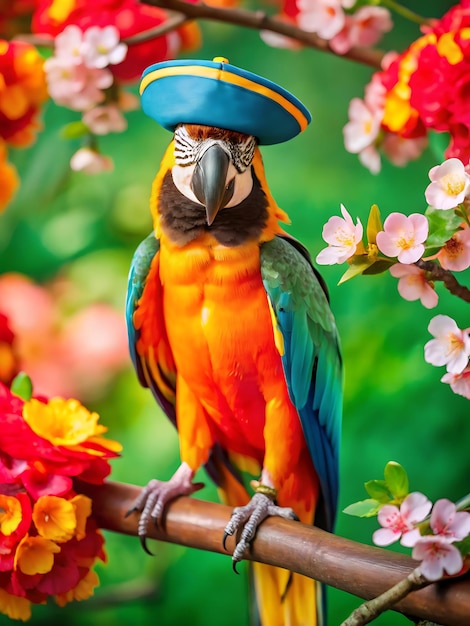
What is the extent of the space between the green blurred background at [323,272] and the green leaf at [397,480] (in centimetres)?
40

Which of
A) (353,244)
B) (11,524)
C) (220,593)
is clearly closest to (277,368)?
(353,244)

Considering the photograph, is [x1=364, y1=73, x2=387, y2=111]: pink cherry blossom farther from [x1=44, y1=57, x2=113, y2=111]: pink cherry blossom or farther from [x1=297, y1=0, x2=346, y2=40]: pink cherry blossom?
[x1=44, y1=57, x2=113, y2=111]: pink cherry blossom

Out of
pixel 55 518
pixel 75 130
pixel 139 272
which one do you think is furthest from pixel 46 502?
pixel 75 130

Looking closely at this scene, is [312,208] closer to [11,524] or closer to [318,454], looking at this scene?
[318,454]

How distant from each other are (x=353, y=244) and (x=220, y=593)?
2.09 ft

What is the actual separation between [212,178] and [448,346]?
0.90 feet

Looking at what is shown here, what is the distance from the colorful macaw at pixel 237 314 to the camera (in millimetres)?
750

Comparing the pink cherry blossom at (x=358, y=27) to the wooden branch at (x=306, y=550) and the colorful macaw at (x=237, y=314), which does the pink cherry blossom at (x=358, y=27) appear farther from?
the wooden branch at (x=306, y=550)

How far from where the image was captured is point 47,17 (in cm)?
106

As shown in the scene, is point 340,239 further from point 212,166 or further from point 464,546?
point 464,546

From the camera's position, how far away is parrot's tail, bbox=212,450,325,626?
0.89m

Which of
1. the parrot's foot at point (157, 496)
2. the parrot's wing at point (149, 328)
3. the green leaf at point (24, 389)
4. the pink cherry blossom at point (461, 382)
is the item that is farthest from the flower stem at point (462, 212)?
the green leaf at point (24, 389)

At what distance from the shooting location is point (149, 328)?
878mm

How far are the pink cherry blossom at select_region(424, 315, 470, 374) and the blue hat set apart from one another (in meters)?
0.26
